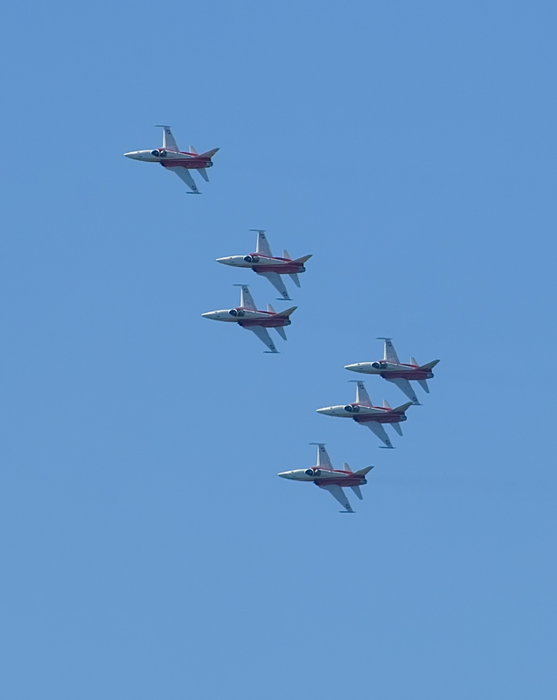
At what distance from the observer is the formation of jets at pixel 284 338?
16350 centimetres

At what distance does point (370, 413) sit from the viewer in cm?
16612

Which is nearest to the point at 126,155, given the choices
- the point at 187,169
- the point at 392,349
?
the point at 187,169

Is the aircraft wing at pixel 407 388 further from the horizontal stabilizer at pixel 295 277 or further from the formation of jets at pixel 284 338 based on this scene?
the horizontal stabilizer at pixel 295 277

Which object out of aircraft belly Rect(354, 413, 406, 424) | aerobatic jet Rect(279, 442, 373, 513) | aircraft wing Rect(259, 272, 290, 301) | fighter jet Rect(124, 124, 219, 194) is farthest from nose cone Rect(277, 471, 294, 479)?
fighter jet Rect(124, 124, 219, 194)

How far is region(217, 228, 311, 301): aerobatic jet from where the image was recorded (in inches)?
6422

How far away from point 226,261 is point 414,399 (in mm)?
23306

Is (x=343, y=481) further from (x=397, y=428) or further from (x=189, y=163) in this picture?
(x=189, y=163)

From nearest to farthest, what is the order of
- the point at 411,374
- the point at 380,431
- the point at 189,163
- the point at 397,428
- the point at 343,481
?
the point at 343,481 → the point at 411,374 → the point at 397,428 → the point at 189,163 → the point at 380,431

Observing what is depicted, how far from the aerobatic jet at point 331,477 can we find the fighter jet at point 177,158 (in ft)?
95.5

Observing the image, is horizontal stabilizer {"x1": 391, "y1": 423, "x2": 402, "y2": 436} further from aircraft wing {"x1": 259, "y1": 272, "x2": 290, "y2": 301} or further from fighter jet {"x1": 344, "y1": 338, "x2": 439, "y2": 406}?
aircraft wing {"x1": 259, "y1": 272, "x2": 290, "y2": 301}

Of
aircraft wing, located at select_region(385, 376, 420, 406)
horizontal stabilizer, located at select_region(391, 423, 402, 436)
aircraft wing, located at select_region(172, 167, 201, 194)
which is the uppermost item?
aircraft wing, located at select_region(172, 167, 201, 194)

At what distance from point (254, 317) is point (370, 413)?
48.8 ft

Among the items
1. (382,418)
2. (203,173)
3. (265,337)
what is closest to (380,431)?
(382,418)

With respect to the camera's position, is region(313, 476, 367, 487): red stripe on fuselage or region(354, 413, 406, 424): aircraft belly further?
region(354, 413, 406, 424): aircraft belly
